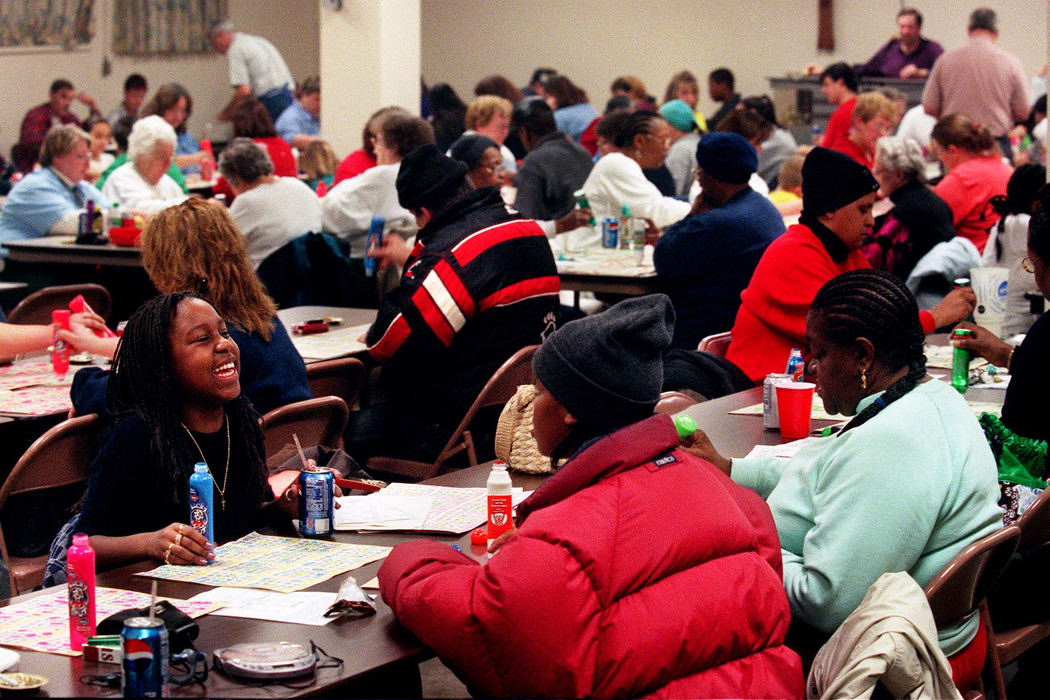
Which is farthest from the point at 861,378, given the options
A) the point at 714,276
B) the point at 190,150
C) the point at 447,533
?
the point at 190,150

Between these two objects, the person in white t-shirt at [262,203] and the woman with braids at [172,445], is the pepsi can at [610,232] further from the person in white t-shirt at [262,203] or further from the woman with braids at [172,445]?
the woman with braids at [172,445]

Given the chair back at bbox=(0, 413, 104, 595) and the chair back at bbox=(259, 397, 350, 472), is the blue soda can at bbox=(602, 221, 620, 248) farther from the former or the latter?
the chair back at bbox=(0, 413, 104, 595)

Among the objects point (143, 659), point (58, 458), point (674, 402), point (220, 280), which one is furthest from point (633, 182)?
point (143, 659)

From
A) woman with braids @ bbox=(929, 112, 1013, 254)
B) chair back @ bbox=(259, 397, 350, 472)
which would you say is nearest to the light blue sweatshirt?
chair back @ bbox=(259, 397, 350, 472)

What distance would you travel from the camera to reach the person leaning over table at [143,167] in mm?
8266

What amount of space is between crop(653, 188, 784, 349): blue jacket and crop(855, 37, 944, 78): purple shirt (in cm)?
818

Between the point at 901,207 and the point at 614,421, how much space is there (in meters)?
4.78

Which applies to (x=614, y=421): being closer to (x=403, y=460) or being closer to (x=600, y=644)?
(x=600, y=644)

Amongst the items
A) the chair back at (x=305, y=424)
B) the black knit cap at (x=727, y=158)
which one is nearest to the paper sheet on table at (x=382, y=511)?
the chair back at (x=305, y=424)

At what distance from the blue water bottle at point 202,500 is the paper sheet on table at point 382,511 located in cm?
29

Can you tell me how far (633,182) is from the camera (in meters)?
7.45

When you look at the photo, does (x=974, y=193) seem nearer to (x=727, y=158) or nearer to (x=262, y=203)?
(x=727, y=158)

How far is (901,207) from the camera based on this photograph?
6609mm

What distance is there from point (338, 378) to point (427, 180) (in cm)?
80
